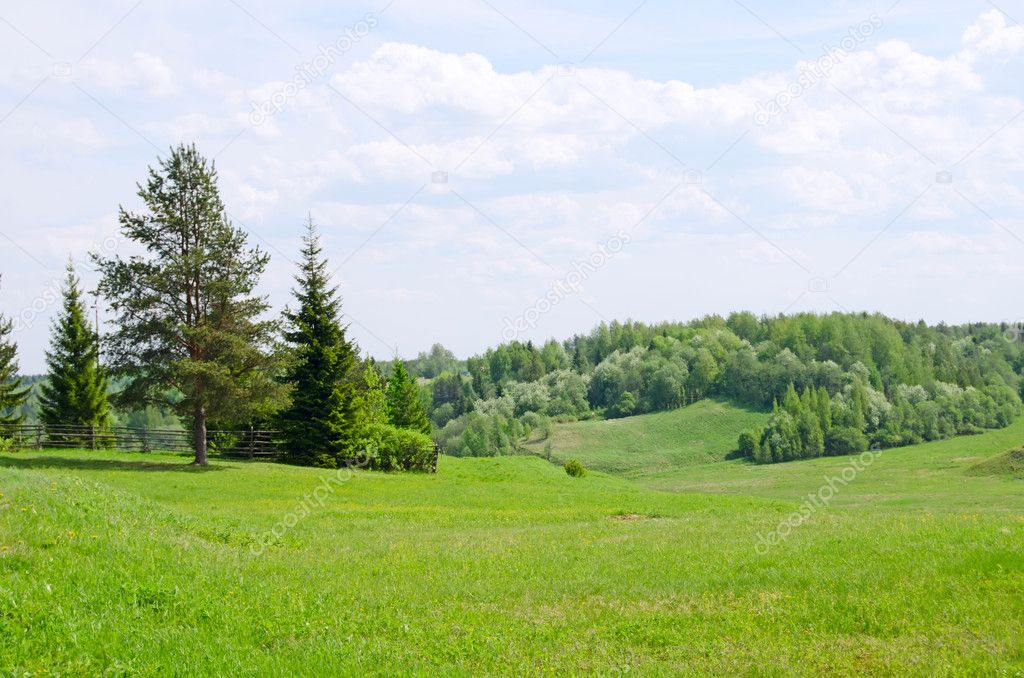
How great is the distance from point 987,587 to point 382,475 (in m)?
35.4

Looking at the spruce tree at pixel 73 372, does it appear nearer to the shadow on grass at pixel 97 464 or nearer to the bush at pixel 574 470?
the shadow on grass at pixel 97 464

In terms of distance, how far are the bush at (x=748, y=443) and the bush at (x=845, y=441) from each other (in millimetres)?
10510

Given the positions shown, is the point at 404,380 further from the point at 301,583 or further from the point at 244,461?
the point at 301,583

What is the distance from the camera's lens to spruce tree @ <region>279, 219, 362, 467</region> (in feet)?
159

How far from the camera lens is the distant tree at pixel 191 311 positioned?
4122cm

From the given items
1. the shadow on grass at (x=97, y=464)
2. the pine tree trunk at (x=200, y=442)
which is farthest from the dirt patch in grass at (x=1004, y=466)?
the shadow on grass at (x=97, y=464)

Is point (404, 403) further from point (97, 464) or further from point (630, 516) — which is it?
point (630, 516)

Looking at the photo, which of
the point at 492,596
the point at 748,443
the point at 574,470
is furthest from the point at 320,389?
the point at 748,443

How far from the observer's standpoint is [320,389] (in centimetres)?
4866

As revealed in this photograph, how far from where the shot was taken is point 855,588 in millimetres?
12852

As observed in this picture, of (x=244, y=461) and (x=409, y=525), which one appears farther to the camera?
(x=244, y=461)

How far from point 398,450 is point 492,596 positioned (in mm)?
36652

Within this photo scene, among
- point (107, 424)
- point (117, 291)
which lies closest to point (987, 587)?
point (117, 291)

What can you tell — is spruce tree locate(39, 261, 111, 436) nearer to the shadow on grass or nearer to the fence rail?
the fence rail
